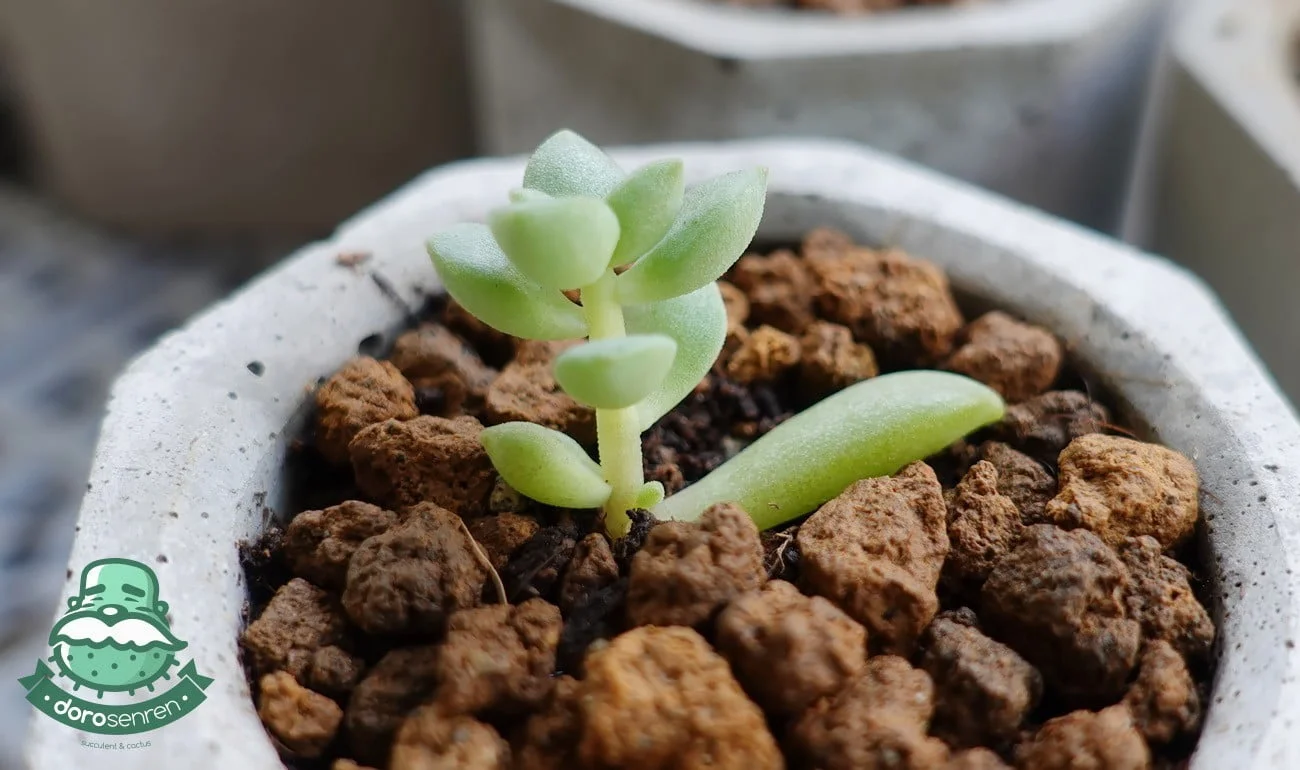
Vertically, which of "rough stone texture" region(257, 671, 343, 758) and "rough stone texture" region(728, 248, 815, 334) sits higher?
"rough stone texture" region(728, 248, 815, 334)

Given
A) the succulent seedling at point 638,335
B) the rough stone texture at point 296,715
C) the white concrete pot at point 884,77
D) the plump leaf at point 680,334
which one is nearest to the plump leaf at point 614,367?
the succulent seedling at point 638,335

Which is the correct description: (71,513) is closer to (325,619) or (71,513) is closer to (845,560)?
(325,619)

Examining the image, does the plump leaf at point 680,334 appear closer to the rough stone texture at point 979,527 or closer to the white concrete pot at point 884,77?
the rough stone texture at point 979,527

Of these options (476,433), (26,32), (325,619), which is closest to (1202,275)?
(476,433)

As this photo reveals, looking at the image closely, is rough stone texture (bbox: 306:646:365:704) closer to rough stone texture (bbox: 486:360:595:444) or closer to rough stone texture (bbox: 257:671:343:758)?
rough stone texture (bbox: 257:671:343:758)

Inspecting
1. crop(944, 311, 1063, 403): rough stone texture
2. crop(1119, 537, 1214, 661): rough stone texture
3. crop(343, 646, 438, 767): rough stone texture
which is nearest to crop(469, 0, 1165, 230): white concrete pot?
crop(944, 311, 1063, 403): rough stone texture

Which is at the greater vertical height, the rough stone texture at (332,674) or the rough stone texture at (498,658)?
the rough stone texture at (498,658)
